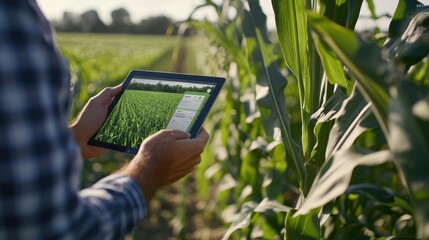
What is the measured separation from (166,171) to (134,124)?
0.31 m

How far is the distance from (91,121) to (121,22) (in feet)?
192

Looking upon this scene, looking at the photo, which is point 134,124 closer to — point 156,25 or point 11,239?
point 11,239

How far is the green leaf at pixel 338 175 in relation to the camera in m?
0.96

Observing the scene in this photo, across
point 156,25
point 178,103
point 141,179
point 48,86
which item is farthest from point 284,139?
point 156,25

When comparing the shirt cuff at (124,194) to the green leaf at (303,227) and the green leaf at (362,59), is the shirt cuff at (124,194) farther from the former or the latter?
the green leaf at (303,227)

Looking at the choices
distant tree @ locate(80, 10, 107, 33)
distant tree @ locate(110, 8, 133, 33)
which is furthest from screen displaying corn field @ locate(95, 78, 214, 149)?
distant tree @ locate(110, 8, 133, 33)

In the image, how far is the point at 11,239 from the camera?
0.77 m

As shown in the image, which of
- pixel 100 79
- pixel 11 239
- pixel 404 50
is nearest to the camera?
pixel 11 239

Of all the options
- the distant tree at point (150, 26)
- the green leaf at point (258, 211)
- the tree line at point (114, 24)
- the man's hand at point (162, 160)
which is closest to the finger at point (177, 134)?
the man's hand at point (162, 160)

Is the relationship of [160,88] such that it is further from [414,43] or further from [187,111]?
[414,43]

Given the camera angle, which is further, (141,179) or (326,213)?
(326,213)

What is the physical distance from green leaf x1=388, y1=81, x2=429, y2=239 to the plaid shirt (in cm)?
48

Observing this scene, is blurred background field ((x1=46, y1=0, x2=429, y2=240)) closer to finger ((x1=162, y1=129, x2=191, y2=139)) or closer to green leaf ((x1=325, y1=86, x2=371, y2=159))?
green leaf ((x1=325, y1=86, x2=371, y2=159))

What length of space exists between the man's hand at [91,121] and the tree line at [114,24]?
48.8 m
